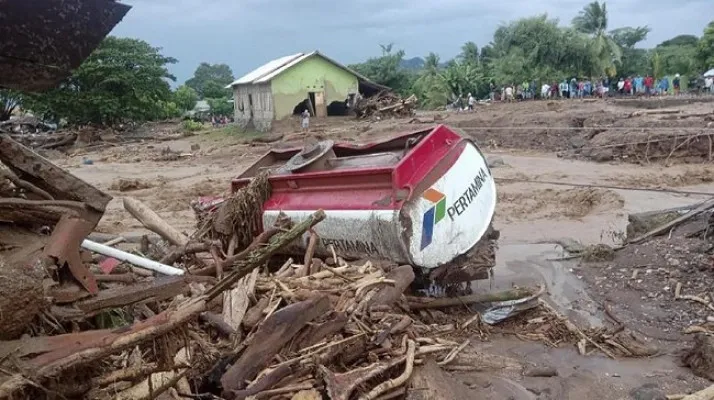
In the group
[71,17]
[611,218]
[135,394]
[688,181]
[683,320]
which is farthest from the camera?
[688,181]

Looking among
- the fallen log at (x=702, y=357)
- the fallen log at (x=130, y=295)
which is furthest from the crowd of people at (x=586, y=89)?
the fallen log at (x=130, y=295)

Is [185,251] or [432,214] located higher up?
[432,214]

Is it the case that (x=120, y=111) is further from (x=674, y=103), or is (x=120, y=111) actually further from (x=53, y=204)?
(x=53, y=204)

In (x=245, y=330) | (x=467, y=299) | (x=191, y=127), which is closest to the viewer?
(x=245, y=330)

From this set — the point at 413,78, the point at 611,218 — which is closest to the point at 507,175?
the point at 611,218

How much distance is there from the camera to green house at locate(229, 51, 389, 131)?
3222cm

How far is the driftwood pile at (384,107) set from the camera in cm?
3134

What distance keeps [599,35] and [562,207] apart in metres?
35.4

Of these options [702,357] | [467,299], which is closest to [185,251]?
[467,299]

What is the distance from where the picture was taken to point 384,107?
31.5 meters

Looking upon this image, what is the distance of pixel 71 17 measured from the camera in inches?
78.8

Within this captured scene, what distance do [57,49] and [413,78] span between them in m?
45.4

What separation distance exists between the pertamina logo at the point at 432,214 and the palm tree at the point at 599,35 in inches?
1569

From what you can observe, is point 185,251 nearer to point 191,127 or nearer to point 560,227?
point 560,227
